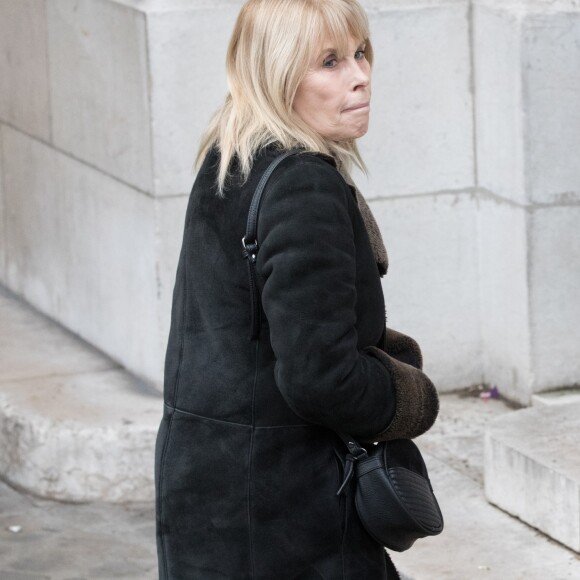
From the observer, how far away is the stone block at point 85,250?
5.48 metres

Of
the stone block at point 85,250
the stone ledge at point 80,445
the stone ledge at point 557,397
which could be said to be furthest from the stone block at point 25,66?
the stone ledge at point 557,397

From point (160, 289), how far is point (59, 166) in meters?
1.15

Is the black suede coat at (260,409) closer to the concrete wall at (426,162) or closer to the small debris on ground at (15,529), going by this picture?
the small debris on ground at (15,529)

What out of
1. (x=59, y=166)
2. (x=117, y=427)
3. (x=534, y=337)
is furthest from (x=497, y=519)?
(x=59, y=166)

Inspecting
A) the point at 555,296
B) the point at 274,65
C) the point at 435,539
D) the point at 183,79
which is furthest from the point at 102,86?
the point at 274,65

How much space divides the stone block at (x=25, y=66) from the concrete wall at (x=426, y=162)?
0.90 feet

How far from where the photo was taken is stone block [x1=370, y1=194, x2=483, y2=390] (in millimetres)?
5457

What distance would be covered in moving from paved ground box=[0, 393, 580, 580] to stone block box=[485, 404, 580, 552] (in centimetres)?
5

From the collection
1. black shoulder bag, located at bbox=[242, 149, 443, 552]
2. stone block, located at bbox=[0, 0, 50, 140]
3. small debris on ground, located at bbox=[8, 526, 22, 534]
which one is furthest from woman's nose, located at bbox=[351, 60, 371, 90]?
stone block, located at bbox=[0, 0, 50, 140]

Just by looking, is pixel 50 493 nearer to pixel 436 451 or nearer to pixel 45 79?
pixel 436 451

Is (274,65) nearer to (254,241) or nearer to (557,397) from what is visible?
(254,241)

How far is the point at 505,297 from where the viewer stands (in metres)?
5.39

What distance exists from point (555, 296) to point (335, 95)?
284cm

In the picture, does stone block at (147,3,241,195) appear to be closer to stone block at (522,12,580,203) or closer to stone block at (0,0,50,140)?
stone block at (522,12,580,203)
